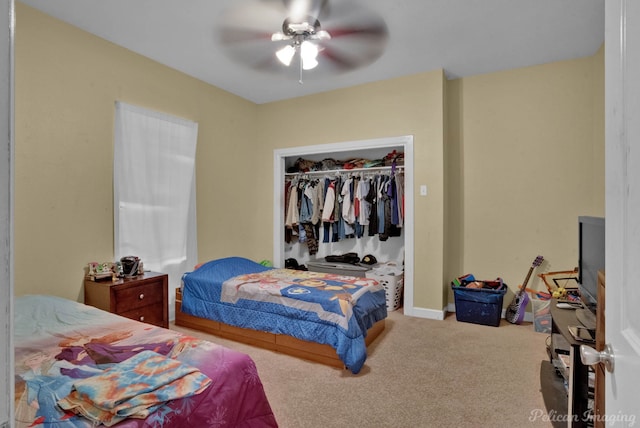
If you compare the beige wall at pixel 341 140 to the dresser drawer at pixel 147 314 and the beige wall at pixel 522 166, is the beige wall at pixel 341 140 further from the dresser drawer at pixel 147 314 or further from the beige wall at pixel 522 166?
the dresser drawer at pixel 147 314

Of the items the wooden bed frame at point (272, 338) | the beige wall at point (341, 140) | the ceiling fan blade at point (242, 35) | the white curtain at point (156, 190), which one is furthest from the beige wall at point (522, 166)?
the white curtain at point (156, 190)

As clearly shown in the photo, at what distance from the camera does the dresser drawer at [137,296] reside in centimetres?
252

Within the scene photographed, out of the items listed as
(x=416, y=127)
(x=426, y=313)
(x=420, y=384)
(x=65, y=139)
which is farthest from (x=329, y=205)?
(x=65, y=139)

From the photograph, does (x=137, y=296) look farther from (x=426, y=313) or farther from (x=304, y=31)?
(x=426, y=313)

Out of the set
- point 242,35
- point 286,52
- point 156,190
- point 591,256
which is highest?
point 242,35

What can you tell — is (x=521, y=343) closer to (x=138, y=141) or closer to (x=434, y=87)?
(x=434, y=87)

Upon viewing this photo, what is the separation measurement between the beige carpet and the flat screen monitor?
0.70m

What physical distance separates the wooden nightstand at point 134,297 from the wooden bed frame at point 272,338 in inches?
14.9

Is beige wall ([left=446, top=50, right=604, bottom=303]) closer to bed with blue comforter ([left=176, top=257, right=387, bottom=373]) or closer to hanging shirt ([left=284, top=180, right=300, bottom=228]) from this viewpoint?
bed with blue comforter ([left=176, top=257, right=387, bottom=373])

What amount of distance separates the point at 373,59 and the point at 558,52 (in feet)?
5.61

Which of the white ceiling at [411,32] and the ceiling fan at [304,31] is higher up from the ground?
the white ceiling at [411,32]

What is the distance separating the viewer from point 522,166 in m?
3.39

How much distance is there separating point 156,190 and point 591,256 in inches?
139

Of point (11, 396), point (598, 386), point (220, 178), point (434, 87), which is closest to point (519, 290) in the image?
point (434, 87)
